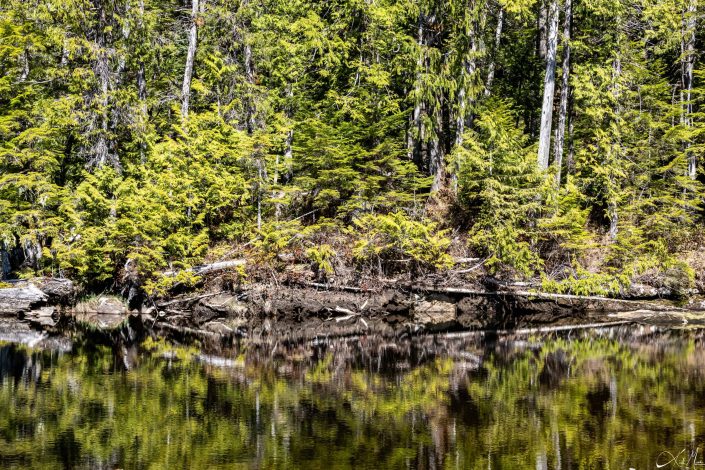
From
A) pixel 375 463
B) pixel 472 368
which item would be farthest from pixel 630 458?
pixel 472 368

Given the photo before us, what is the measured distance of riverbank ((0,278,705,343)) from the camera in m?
21.4

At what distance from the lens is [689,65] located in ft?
82.2

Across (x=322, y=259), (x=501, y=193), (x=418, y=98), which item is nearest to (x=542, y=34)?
(x=418, y=98)

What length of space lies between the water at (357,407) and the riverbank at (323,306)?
17.9 feet

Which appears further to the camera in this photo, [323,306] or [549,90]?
[549,90]

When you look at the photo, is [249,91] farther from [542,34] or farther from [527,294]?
[542,34]

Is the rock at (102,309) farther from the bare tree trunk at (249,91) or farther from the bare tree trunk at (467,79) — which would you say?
the bare tree trunk at (467,79)

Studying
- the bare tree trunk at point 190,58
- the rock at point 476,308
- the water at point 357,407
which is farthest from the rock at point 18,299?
the rock at point 476,308

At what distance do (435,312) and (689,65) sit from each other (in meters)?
13.5

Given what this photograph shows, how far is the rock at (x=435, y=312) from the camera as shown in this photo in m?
21.7

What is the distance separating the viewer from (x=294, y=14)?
94.2ft

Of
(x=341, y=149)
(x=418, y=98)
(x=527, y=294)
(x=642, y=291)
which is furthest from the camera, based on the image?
(x=418, y=98)

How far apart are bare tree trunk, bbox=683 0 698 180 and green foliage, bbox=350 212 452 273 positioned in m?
9.69

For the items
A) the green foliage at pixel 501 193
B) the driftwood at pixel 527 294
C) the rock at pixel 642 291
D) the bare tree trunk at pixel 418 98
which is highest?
the bare tree trunk at pixel 418 98
